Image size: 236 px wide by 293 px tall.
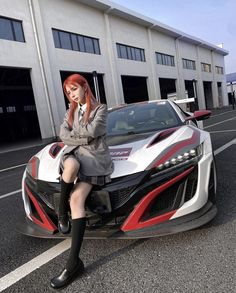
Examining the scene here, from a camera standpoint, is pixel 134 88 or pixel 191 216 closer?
pixel 191 216

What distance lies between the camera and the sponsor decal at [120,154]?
3.13 meters

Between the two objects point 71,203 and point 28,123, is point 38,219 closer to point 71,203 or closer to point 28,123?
point 71,203

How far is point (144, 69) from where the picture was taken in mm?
31125

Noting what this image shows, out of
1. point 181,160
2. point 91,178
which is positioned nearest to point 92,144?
point 91,178

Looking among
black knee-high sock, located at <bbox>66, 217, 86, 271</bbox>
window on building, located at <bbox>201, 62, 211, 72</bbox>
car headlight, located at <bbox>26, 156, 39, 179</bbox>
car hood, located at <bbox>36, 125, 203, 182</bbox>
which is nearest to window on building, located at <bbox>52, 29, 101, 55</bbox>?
car headlight, located at <bbox>26, 156, 39, 179</bbox>

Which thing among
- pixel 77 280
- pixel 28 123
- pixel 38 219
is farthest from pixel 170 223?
pixel 28 123

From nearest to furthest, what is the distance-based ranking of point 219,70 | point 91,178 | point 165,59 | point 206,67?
point 91,178
point 165,59
point 206,67
point 219,70

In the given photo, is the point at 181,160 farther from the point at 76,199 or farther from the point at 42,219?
the point at 42,219

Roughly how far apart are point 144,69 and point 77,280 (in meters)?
29.9

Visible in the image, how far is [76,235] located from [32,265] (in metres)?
0.62

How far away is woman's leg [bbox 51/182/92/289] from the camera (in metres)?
2.52

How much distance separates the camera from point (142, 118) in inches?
181

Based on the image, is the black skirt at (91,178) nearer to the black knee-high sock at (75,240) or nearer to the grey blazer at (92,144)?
the grey blazer at (92,144)

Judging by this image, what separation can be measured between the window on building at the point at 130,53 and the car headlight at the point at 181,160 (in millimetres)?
25490
